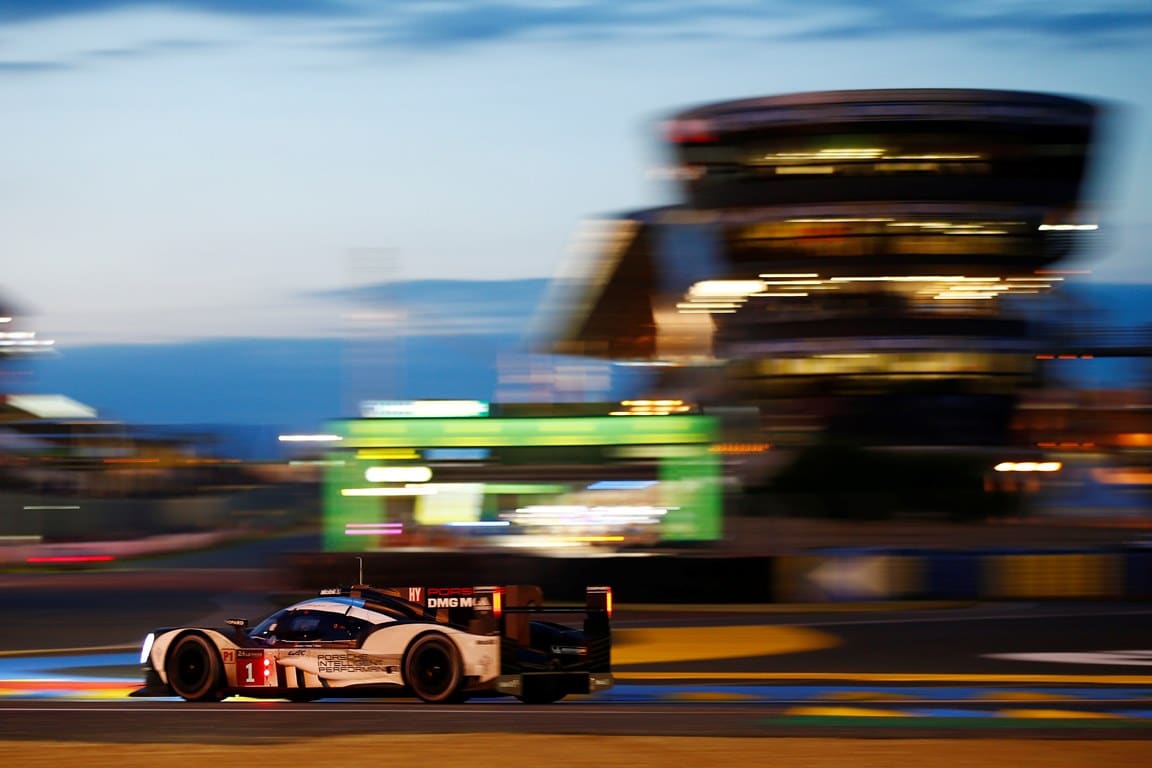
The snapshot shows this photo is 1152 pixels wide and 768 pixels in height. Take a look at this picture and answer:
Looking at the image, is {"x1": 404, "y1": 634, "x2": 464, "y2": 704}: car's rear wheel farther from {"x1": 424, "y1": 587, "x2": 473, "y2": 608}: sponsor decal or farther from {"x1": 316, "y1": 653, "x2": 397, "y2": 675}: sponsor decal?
{"x1": 424, "y1": 587, "x2": 473, "y2": 608}: sponsor decal

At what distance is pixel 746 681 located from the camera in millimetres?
14664

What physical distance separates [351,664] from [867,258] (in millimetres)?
49333

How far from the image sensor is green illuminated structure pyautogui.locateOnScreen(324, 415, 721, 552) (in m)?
25.4

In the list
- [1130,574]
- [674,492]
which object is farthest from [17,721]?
[1130,574]

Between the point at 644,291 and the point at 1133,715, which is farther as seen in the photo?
the point at 644,291

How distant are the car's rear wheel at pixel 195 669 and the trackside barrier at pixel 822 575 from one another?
12.0 m

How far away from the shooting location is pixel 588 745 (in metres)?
10.2

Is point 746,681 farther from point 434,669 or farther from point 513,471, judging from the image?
point 513,471

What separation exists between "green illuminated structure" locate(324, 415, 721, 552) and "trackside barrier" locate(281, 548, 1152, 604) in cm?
94

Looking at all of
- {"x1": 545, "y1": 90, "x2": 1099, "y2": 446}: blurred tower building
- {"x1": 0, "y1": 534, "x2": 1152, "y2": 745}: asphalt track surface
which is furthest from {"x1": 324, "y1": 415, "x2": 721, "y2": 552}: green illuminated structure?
{"x1": 545, "y1": 90, "x2": 1099, "y2": 446}: blurred tower building

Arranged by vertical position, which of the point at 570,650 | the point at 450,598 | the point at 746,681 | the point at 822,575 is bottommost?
the point at 746,681

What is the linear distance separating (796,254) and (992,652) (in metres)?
43.1

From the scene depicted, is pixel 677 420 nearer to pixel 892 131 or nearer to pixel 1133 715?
pixel 1133 715

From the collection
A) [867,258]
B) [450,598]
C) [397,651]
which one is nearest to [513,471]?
[450,598]
